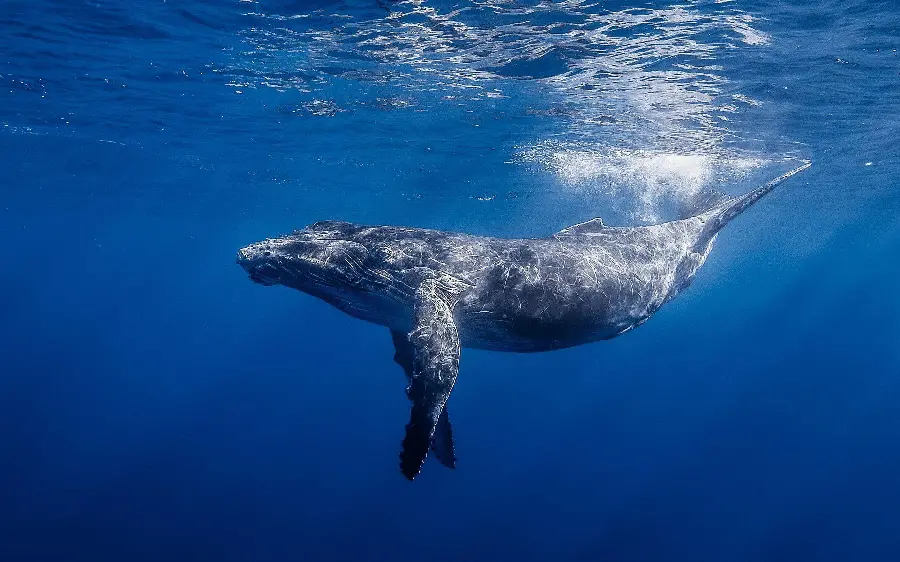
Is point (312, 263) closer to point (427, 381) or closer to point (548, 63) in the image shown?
point (427, 381)

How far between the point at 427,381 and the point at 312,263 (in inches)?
103

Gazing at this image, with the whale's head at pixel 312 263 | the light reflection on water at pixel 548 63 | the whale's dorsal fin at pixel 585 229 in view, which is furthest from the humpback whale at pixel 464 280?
the light reflection on water at pixel 548 63

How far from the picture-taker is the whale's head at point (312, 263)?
6.76 metres

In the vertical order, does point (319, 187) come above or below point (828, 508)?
above

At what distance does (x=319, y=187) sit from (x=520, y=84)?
1078 inches

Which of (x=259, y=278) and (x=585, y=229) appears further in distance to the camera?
(x=585, y=229)

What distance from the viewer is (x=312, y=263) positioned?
22.2 ft

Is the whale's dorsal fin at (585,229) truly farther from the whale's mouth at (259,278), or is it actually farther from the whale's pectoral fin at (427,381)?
the whale's mouth at (259,278)

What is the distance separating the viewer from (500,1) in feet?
37.5

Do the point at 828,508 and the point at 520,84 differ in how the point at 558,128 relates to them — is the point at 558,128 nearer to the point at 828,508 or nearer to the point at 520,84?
the point at 520,84

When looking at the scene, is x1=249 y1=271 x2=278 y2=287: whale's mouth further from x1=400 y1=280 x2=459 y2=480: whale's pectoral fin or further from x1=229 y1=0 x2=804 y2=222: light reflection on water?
x1=229 y1=0 x2=804 y2=222: light reflection on water

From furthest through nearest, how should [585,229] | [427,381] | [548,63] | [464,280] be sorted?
[548,63], [585,229], [464,280], [427,381]

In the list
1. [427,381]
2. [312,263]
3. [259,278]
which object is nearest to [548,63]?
[312,263]

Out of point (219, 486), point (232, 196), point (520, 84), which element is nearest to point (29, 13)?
point (520, 84)
